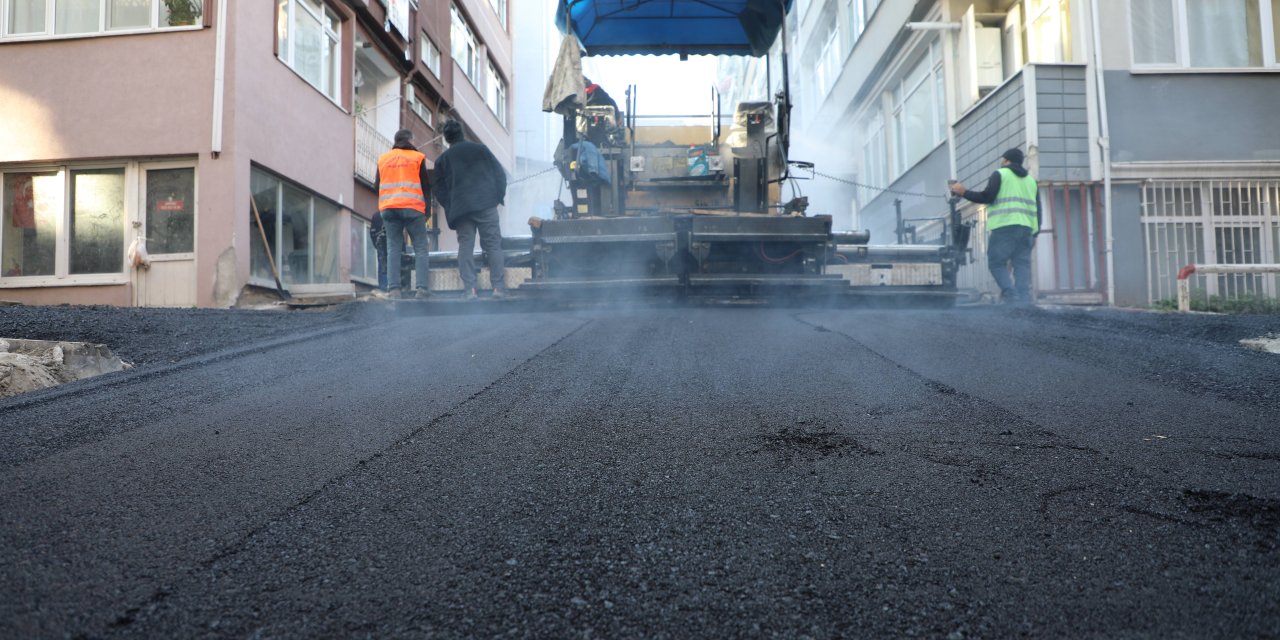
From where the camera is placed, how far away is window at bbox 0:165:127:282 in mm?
10859

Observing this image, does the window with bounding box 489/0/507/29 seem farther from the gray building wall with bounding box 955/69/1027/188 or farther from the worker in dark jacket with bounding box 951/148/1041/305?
the worker in dark jacket with bounding box 951/148/1041/305

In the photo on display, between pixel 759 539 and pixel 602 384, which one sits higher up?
pixel 602 384

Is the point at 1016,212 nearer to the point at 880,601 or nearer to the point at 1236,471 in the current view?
the point at 1236,471

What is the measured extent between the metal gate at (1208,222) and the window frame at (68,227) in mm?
12089

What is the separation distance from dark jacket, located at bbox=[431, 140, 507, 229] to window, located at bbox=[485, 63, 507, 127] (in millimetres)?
15541

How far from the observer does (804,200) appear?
945cm

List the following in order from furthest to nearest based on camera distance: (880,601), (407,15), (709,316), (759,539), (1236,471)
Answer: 1. (407,15)
2. (709,316)
3. (1236,471)
4. (759,539)
5. (880,601)

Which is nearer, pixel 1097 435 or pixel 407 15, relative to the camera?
pixel 1097 435

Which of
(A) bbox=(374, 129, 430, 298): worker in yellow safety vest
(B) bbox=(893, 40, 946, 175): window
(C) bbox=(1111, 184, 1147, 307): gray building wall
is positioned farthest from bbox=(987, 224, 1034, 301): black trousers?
(B) bbox=(893, 40, 946, 175): window

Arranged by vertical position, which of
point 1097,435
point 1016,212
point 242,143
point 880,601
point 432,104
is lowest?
point 880,601

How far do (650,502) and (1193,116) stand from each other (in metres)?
11.7

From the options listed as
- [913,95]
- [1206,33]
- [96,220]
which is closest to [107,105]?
[96,220]

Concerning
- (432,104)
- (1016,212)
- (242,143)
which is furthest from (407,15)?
(1016,212)

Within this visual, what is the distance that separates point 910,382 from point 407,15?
15.5 metres
